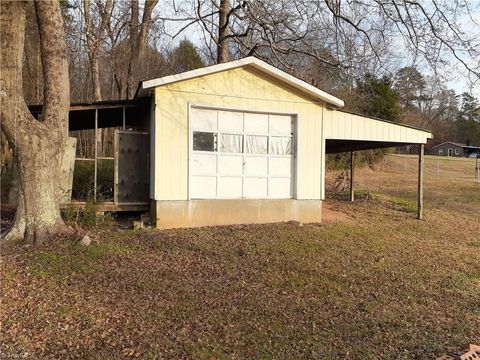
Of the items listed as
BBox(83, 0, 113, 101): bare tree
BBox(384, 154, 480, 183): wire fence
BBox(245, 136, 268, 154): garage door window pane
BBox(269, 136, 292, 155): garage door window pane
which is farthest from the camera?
BBox(384, 154, 480, 183): wire fence

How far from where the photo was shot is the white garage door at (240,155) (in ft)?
35.2

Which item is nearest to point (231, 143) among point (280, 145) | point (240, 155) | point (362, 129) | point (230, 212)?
point (240, 155)

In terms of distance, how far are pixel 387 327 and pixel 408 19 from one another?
366 inches

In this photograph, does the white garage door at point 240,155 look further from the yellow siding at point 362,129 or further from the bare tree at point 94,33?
the bare tree at point 94,33

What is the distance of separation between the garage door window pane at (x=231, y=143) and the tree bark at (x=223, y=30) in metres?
7.57

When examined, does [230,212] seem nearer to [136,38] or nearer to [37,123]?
[37,123]

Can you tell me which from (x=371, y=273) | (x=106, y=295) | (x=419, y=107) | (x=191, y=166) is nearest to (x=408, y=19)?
(x=191, y=166)

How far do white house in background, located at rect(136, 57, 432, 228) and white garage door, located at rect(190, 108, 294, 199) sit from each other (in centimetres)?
2

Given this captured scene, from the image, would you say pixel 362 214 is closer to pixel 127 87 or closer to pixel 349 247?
pixel 349 247

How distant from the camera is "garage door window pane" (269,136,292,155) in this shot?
37.6 feet

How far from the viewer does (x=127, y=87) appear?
21531mm

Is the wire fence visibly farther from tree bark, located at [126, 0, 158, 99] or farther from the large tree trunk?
the large tree trunk

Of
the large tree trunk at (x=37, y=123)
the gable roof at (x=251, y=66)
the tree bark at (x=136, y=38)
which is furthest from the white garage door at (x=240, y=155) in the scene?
the tree bark at (x=136, y=38)

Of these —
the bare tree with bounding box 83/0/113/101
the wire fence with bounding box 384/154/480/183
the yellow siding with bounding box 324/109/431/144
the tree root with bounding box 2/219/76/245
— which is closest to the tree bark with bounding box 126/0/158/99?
the bare tree with bounding box 83/0/113/101
